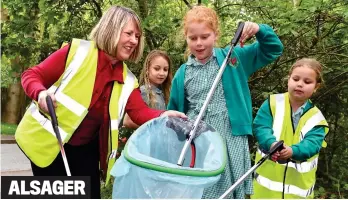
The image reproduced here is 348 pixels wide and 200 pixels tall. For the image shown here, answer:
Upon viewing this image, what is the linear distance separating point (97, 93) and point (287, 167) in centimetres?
130

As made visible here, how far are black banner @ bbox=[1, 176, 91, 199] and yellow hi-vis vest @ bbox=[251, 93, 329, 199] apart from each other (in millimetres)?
1168

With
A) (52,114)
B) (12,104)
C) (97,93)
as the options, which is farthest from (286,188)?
(12,104)

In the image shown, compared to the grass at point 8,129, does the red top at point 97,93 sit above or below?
above

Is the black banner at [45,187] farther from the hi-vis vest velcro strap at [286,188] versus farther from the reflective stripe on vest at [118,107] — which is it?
the hi-vis vest velcro strap at [286,188]

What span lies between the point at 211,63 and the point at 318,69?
776 millimetres

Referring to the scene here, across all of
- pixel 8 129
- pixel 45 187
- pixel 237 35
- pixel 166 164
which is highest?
pixel 237 35

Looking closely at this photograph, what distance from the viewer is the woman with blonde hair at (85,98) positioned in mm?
3123

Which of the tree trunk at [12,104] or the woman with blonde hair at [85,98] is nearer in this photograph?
the woman with blonde hair at [85,98]

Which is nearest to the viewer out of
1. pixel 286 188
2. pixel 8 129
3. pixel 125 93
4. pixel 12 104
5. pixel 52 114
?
pixel 52 114

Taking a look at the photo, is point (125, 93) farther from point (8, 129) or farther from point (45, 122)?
point (8, 129)

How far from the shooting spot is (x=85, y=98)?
10.2 ft

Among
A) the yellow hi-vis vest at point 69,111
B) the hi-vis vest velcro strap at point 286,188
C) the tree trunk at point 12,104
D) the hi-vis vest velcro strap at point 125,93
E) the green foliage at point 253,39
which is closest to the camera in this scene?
the yellow hi-vis vest at point 69,111

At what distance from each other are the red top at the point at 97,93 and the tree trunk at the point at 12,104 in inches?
641

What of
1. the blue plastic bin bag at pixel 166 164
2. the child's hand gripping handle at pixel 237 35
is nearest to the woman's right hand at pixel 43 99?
the blue plastic bin bag at pixel 166 164
